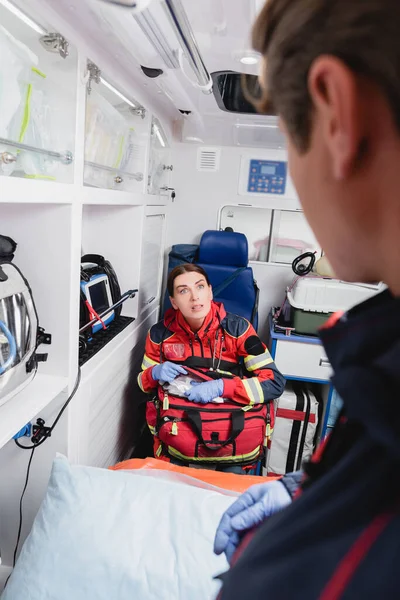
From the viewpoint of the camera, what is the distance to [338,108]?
1.13 ft

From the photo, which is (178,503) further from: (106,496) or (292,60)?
(292,60)

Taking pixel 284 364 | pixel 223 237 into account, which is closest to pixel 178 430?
pixel 284 364

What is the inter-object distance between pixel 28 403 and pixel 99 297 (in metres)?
0.69

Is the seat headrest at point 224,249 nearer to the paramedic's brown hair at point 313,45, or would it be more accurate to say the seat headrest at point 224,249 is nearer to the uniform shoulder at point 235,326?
the uniform shoulder at point 235,326

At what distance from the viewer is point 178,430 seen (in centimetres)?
195

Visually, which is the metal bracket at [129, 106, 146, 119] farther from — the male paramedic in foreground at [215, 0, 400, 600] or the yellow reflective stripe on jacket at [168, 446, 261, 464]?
the male paramedic in foreground at [215, 0, 400, 600]

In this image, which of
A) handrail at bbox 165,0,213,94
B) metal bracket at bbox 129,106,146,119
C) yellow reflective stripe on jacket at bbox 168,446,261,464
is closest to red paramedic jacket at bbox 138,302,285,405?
yellow reflective stripe on jacket at bbox 168,446,261,464

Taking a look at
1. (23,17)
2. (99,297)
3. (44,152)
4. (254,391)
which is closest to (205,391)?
(254,391)

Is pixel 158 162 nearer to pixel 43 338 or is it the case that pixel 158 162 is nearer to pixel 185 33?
pixel 185 33

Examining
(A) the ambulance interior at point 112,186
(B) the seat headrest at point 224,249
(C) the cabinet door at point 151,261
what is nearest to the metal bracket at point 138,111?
(A) the ambulance interior at point 112,186

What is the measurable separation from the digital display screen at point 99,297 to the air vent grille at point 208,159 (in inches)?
59.8

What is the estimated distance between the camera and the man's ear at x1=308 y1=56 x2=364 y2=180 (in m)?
0.34

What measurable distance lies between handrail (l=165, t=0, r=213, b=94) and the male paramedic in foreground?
30.9 inches

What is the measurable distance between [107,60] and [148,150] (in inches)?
26.2
